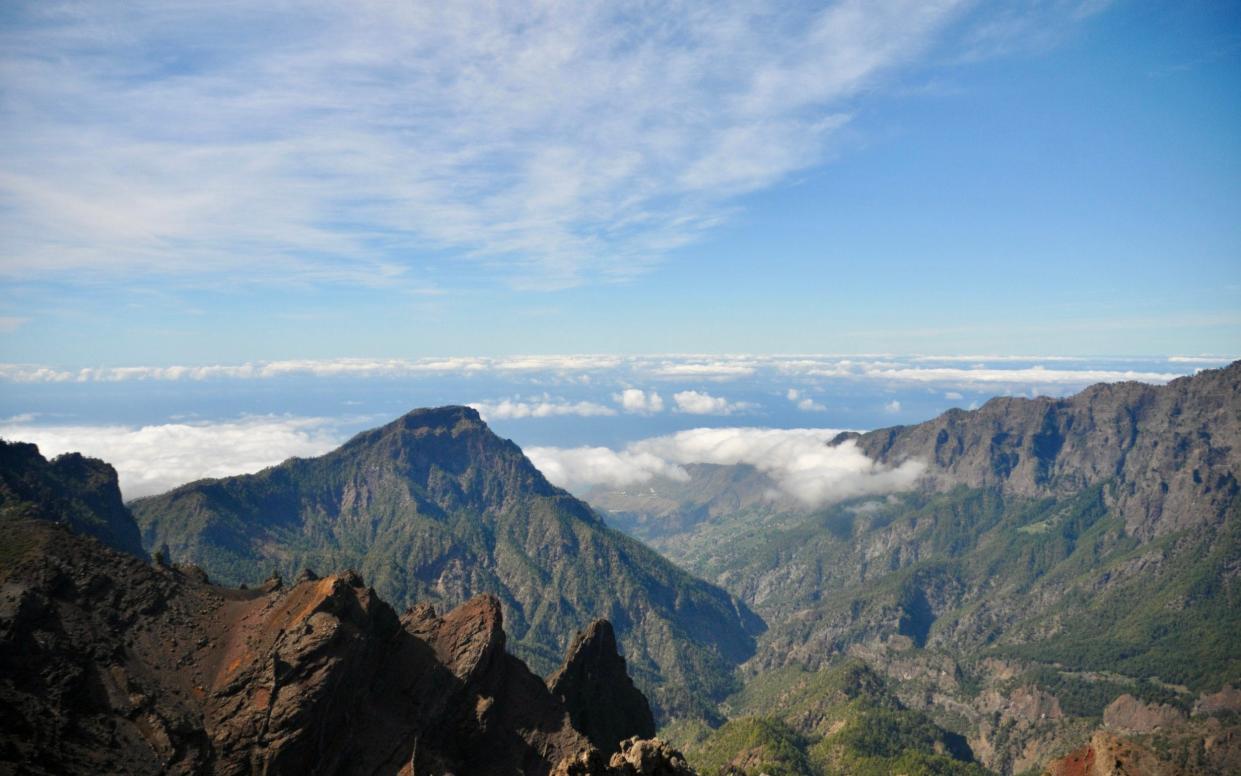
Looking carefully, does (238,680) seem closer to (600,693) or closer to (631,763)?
(631,763)

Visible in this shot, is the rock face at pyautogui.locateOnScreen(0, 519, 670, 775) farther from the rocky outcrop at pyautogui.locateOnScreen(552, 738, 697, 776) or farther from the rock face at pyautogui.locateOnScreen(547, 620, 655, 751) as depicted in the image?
the rocky outcrop at pyautogui.locateOnScreen(552, 738, 697, 776)

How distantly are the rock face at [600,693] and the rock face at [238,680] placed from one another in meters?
16.5

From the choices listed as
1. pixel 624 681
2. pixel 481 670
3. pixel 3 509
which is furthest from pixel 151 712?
pixel 3 509

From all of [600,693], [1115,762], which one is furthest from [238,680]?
[1115,762]

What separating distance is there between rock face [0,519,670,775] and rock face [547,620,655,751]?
16.5m

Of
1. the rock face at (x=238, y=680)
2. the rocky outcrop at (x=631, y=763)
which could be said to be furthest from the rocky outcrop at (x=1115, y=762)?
the rock face at (x=238, y=680)

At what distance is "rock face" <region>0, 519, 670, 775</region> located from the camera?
64938 mm

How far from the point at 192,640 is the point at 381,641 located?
21827 mm

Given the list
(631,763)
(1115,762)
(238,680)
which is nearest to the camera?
(631,763)

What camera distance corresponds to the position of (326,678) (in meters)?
75.4

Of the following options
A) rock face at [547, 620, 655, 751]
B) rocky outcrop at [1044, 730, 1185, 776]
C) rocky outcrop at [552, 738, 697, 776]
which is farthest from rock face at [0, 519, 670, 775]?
rocky outcrop at [1044, 730, 1185, 776]

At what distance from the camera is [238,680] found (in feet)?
252

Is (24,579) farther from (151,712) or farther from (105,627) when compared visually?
(151,712)

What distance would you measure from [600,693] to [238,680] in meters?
64.0
